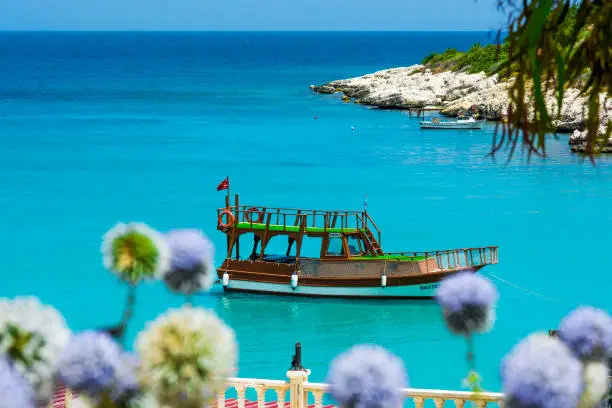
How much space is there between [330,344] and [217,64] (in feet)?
543

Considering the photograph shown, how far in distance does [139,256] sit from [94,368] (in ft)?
3.47

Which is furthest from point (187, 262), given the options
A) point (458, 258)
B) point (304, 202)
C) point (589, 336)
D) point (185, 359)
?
point (304, 202)

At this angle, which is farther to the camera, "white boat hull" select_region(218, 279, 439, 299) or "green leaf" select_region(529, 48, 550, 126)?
"white boat hull" select_region(218, 279, 439, 299)

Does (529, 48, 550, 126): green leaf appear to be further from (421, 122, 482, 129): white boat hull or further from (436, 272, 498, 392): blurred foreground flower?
(421, 122, 482, 129): white boat hull

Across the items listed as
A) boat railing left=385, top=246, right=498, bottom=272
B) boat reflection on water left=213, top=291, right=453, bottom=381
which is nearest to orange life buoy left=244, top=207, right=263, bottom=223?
boat reflection on water left=213, top=291, right=453, bottom=381

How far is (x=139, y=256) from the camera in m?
5.60

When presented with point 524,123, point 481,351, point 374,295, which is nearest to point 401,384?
point 524,123

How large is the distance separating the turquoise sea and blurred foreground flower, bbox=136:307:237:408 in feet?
4.47

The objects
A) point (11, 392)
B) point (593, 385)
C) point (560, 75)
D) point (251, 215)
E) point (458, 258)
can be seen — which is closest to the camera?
point (11, 392)

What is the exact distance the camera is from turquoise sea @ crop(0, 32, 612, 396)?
28.5 meters

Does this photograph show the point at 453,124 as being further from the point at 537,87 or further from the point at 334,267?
the point at 537,87

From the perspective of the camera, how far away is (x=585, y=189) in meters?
48.7

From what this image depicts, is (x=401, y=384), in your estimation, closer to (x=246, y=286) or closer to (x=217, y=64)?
(x=246, y=286)

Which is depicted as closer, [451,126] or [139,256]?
[139,256]
